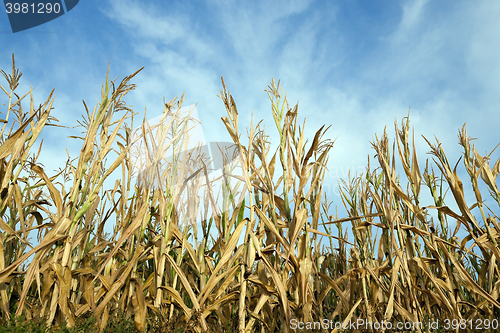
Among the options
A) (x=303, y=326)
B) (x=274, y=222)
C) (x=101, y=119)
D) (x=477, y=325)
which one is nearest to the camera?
(x=303, y=326)

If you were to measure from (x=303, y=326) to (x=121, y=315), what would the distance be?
0.99m

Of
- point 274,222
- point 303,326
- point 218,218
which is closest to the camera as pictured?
point 303,326

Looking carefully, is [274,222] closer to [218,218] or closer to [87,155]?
[218,218]

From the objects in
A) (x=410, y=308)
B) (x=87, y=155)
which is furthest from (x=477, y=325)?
(x=87, y=155)

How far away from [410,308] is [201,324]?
1188 mm

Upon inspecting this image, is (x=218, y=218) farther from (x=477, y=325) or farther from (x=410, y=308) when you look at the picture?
(x=477, y=325)

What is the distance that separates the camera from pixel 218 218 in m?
2.10

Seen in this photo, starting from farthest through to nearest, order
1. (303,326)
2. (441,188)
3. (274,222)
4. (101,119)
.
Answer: (441,188) < (101,119) < (274,222) < (303,326)

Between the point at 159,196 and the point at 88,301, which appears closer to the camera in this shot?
the point at 88,301

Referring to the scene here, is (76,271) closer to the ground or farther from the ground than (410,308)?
farther from the ground

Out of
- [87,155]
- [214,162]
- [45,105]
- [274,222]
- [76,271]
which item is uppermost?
[45,105]

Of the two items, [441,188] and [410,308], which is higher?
[441,188]

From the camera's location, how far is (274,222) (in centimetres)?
156

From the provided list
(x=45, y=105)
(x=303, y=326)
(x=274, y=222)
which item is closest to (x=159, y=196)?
(x=274, y=222)
